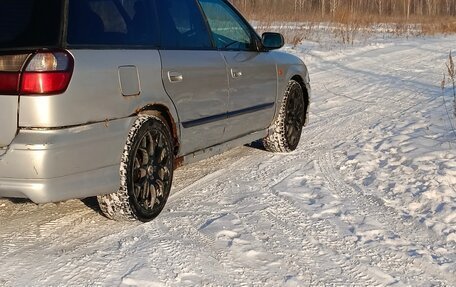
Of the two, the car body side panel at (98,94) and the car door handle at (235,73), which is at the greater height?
the car body side panel at (98,94)

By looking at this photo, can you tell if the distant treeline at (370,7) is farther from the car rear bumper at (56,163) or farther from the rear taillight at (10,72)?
the rear taillight at (10,72)

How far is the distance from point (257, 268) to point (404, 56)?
1587 centimetres

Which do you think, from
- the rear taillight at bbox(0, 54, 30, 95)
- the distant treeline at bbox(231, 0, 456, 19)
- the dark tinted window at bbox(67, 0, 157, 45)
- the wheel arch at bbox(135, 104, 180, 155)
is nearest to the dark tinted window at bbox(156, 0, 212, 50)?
the dark tinted window at bbox(67, 0, 157, 45)

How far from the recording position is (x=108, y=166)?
4070 millimetres

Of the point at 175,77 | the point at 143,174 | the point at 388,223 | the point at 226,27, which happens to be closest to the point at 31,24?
the point at 175,77

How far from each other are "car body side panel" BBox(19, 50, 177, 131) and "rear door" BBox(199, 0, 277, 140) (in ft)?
3.92

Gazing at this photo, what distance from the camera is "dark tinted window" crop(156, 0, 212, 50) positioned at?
4.78m

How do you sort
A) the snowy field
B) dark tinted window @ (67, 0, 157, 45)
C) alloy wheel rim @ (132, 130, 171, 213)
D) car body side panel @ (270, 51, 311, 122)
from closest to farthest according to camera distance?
1. the snowy field
2. dark tinted window @ (67, 0, 157, 45)
3. alloy wheel rim @ (132, 130, 171, 213)
4. car body side panel @ (270, 51, 311, 122)

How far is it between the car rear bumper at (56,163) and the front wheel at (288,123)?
9.33 feet

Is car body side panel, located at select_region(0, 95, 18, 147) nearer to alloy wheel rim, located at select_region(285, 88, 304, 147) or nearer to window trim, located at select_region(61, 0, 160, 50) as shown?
window trim, located at select_region(61, 0, 160, 50)

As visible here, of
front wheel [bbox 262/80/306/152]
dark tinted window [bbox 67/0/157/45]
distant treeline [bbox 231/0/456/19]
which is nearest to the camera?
dark tinted window [bbox 67/0/157/45]

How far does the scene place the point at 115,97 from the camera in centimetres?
402

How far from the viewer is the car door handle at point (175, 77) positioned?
4.58 m

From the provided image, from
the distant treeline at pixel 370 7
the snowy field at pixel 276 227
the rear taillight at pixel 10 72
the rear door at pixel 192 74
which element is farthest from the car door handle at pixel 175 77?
the distant treeline at pixel 370 7
